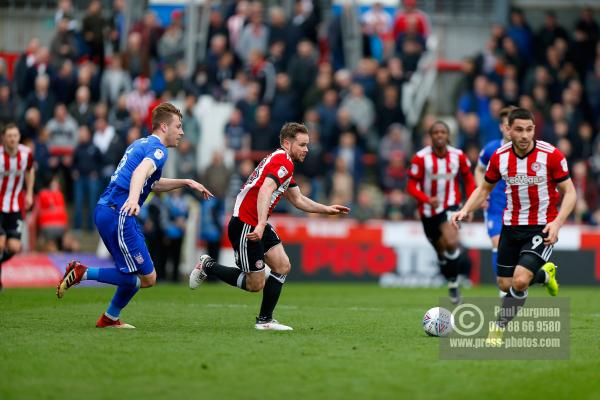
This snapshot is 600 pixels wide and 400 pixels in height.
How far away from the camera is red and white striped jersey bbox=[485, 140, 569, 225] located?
1062 cm

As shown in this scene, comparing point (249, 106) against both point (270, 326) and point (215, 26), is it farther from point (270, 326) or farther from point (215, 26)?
point (270, 326)

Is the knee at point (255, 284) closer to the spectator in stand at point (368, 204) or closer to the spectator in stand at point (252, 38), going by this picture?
the spectator in stand at point (368, 204)

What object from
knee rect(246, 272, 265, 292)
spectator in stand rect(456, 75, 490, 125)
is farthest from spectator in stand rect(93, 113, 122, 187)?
knee rect(246, 272, 265, 292)

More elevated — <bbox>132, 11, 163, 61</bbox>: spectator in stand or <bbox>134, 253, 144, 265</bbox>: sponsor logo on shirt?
<bbox>132, 11, 163, 61</bbox>: spectator in stand

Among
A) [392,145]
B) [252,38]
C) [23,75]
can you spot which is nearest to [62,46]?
[23,75]

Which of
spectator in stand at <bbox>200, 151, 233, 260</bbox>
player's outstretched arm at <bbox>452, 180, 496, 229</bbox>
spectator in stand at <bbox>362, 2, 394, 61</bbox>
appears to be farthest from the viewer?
spectator in stand at <bbox>362, 2, 394, 61</bbox>

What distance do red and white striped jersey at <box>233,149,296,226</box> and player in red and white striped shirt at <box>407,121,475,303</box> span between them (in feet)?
14.9

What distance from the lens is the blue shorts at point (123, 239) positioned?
1125cm

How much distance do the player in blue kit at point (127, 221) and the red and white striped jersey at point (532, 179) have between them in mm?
3099

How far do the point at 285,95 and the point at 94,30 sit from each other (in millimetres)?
4990

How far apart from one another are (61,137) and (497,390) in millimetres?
16811

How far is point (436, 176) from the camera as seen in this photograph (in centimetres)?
1603

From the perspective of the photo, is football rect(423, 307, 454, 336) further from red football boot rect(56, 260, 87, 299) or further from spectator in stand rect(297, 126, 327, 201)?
spectator in stand rect(297, 126, 327, 201)

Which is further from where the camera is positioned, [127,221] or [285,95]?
[285,95]
